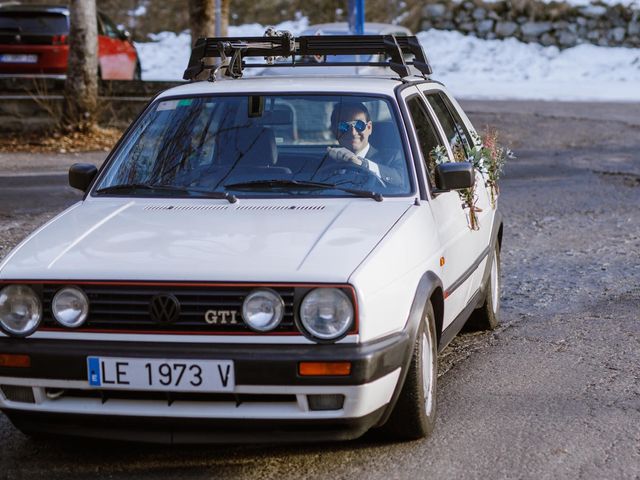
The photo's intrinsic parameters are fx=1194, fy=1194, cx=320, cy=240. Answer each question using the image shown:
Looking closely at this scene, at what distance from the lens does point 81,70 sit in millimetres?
16016

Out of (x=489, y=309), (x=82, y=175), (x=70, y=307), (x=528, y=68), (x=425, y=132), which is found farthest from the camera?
(x=528, y=68)

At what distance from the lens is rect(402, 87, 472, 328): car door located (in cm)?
555

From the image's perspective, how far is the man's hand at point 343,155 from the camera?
18.8 feet

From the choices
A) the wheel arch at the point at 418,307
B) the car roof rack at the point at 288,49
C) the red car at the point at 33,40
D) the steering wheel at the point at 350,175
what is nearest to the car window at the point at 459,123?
the car roof rack at the point at 288,49

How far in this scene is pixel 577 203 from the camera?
12695 mm

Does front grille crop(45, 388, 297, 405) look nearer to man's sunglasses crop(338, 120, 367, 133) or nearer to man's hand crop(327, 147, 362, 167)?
man's hand crop(327, 147, 362, 167)

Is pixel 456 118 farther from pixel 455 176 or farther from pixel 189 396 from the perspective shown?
pixel 189 396

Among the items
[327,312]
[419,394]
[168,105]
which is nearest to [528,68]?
[168,105]

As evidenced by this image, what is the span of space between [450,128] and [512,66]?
23620 millimetres

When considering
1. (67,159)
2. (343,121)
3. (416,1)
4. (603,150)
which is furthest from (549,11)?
(343,121)

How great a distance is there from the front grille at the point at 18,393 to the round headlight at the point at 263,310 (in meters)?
0.91

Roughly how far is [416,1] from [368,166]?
94.8ft

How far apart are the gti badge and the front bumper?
0.28 feet

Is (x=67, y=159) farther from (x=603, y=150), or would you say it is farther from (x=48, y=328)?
(x=48, y=328)
